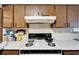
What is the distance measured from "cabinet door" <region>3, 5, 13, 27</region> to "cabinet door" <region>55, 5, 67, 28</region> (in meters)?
0.76

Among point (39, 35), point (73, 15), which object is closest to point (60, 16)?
point (73, 15)

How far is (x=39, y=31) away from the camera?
2.54 meters

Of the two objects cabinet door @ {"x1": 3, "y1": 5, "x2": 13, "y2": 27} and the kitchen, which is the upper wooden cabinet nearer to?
the kitchen

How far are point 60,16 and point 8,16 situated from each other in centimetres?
88

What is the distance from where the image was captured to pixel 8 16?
247 centimetres

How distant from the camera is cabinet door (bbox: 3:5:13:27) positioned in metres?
2.43

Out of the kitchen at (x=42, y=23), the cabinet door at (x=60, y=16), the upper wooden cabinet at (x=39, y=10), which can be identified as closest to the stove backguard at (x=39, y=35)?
the kitchen at (x=42, y=23)

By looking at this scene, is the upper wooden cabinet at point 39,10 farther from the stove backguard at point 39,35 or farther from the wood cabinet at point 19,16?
the stove backguard at point 39,35

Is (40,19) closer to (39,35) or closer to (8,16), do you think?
(39,35)

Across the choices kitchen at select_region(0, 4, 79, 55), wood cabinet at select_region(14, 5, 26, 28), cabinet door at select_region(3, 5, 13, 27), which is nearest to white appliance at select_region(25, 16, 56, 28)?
kitchen at select_region(0, 4, 79, 55)

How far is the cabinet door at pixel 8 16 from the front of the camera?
243cm
